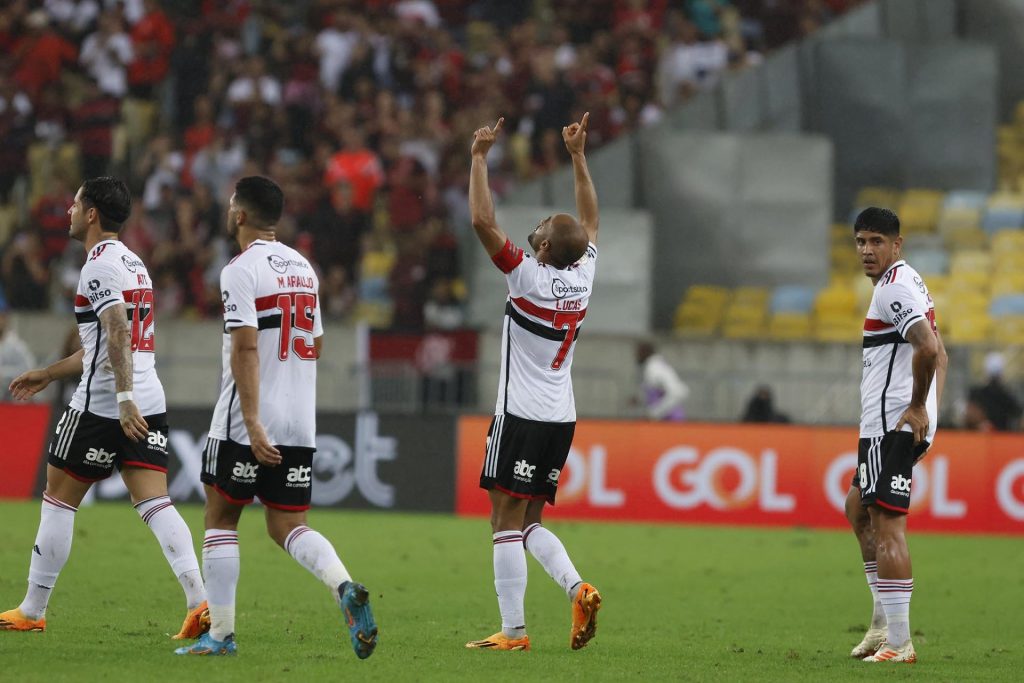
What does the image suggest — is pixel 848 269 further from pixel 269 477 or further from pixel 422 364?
pixel 269 477

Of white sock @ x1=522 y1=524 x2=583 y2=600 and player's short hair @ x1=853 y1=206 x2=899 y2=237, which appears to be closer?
white sock @ x1=522 y1=524 x2=583 y2=600

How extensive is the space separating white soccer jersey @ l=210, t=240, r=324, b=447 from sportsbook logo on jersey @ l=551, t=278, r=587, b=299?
5.00 feet

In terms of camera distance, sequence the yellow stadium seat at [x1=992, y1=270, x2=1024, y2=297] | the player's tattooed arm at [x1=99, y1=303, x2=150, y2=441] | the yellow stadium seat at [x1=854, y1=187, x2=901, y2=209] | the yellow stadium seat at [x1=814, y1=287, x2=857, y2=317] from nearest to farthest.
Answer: the player's tattooed arm at [x1=99, y1=303, x2=150, y2=441] → the yellow stadium seat at [x1=814, y1=287, x2=857, y2=317] → the yellow stadium seat at [x1=992, y1=270, x2=1024, y2=297] → the yellow stadium seat at [x1=854, y1=187, x2=901, y2=209]

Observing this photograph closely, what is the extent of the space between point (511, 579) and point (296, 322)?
6.55ft

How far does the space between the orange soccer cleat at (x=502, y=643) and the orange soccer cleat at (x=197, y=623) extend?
1.48 metres

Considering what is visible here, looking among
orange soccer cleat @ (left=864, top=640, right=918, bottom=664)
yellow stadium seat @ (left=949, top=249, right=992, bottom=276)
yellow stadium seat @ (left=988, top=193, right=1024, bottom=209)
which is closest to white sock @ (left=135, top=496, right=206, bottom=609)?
orange soccer cleat @ (left=864, top=640, right=918, bottom=664)

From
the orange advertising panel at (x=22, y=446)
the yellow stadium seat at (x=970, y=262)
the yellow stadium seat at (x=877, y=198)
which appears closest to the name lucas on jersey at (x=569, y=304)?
the orange advertising panel at (x=22, y=446)

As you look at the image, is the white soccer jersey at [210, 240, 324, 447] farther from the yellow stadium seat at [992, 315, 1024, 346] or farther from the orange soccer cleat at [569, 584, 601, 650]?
the yellow stadium seat at [992, 315, 1024, 346]

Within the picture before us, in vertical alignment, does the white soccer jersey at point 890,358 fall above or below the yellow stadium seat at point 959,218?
below

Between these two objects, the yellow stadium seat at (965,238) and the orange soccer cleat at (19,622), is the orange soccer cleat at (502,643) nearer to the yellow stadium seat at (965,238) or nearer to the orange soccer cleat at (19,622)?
the orange soccer cleat at (19,622)

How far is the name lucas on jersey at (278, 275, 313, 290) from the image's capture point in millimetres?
8117

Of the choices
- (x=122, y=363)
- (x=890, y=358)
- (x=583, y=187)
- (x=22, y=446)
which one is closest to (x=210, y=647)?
(x=122, y=363)

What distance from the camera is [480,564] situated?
560 inches

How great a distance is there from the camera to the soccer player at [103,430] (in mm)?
8797
